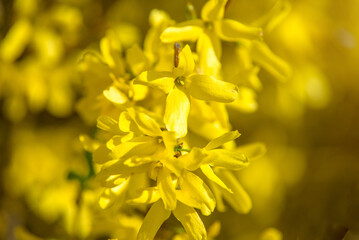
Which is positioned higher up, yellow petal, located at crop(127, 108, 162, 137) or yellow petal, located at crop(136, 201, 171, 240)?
yellow petal, located at crop(127, 108, 162, 137)

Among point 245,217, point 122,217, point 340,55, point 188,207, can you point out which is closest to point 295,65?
point 340,55

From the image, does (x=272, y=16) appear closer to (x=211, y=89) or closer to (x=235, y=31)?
(x=235, y=31)

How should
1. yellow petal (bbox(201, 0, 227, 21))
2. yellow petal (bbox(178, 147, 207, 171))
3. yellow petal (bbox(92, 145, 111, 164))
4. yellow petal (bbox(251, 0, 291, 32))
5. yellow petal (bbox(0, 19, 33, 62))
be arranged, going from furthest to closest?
yellow petal (bbox(0, 19, 33, 62)) < yellow petal (bbox(251, 0, 291, 32)) < yellow petal (bbox(201, 0, 227, 21)) < yellow petal (bbox(92, 145, 111, 164)) < yellow petal (bbox(178, 147, 207, 171))

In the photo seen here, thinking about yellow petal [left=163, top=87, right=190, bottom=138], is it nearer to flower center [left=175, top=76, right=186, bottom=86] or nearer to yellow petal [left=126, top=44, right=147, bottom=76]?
flower center [left=175, top=76, right=186, bottom=86]

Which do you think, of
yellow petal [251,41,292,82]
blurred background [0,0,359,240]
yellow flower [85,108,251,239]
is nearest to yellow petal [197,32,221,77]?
yellow petal [251,41,292,82]

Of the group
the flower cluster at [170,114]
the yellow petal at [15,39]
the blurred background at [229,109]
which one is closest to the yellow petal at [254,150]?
the flower cluster at [170,114]

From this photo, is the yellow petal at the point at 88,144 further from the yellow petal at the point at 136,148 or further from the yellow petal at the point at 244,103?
the yellow petal at the point at 244,103

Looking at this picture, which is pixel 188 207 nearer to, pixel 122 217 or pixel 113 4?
pixel 122 217

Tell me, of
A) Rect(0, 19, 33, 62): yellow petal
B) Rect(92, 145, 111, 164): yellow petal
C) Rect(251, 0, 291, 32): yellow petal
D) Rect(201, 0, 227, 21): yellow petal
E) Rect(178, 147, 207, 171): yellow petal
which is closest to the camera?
Rect(178, 147, 207, 171): yellow petal

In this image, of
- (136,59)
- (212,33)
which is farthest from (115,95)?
(212,33)
